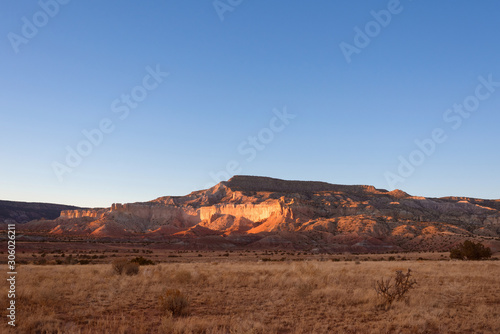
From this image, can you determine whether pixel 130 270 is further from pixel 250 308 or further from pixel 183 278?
pixel 250 308

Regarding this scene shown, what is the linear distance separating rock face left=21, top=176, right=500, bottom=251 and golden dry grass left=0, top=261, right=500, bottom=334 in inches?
2186

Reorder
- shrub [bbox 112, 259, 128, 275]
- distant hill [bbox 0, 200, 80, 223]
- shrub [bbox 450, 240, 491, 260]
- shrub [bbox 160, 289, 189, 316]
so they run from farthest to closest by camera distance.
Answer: distant hill [bbox 0, 200, 80, 223], shrub [bbox 450, 240, 491, 260], shrub [bbox 112, 259, 128, 275], shrub [bbox 160, 289, 189, 316]

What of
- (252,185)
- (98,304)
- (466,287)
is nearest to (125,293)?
(98,304)

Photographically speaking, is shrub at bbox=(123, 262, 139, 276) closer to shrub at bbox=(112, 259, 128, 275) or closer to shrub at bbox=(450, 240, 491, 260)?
shrub at bbox=(112, 259, 128, 275)

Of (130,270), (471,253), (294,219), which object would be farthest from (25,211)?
(471,253)

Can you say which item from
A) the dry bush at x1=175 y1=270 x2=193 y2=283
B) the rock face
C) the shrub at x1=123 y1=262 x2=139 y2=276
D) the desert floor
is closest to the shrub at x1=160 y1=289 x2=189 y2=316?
the desert floor

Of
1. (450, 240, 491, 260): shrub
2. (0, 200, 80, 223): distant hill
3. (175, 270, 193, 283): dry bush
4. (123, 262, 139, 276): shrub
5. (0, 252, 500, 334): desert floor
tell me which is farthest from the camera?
(0, 200, 80, 223): distant hill

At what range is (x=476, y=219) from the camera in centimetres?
9975

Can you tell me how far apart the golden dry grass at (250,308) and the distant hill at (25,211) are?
15589 cm

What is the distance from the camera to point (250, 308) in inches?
421

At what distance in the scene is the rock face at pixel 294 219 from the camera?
252 feet

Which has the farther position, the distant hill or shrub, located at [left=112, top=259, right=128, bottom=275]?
the distant hill

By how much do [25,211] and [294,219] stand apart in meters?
129

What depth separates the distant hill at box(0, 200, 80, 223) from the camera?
14795 cm
